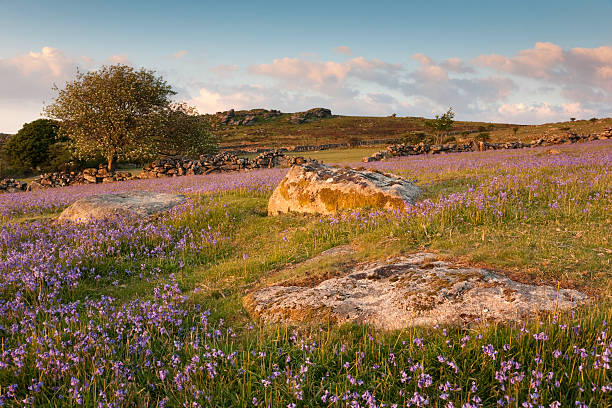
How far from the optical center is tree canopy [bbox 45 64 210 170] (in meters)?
30.3

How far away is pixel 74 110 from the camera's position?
100ft

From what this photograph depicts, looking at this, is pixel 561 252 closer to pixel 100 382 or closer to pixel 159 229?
pixel 100 382

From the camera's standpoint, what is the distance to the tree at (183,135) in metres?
35.3

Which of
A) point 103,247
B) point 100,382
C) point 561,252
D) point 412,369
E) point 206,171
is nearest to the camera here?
point 412,369

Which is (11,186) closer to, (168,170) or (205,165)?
(168,170)

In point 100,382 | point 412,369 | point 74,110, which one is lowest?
point 100,382

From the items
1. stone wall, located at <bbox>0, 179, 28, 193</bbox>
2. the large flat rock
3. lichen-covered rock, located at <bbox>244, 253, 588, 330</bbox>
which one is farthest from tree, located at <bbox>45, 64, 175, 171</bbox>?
lichen-covered rock, located at <bbox>244, 253, 588, 330</bbox>

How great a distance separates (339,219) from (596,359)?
5.56 meters

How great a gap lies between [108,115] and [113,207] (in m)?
24.0

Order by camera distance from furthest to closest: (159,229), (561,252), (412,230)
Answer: (159,229) → (412,230) → (561,252)

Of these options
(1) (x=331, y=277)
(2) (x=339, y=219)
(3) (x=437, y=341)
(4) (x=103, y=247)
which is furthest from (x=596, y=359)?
(4) (x=103, y=247)

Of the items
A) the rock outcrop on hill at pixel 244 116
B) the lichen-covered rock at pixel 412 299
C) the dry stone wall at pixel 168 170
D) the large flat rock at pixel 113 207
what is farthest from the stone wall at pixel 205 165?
the rock outcrop on hill at pixel 244 116

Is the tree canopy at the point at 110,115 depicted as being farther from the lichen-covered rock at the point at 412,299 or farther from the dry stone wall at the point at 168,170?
the lichen-covered rock at the point at 412,299

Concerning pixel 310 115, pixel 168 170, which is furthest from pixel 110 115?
pixel 310 115
